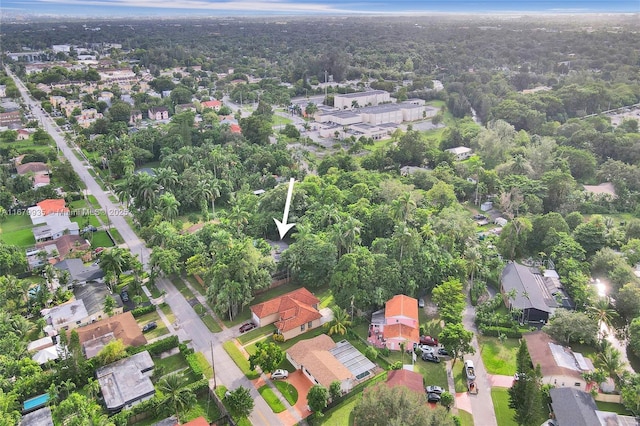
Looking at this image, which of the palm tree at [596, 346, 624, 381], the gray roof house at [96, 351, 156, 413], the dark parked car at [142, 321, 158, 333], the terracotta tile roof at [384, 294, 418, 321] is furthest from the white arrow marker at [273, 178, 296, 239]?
the palm tree at [596, 346, 624, 381]

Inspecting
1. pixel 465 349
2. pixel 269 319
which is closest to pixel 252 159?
pixel 269 319

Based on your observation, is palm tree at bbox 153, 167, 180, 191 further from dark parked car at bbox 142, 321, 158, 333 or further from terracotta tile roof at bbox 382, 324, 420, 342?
terracotta tile roof at bbox 382, 324, 420, 342

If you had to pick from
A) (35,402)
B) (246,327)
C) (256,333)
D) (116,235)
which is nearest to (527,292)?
(256,333)

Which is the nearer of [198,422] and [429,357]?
[198,422]

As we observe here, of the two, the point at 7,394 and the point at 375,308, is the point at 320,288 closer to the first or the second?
the point at 375,308

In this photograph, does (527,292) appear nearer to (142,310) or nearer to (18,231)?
(142,310)

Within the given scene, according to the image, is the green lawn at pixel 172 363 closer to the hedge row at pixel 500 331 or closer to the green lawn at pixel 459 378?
the green lawn at pixel 459 378
